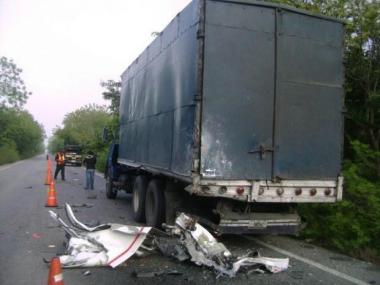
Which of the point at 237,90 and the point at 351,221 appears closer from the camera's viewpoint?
the point at 237,90

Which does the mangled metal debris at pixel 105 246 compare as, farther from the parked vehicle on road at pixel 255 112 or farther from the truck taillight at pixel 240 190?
the truck taillight at pixel 240 190

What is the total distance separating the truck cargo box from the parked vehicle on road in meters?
0.02

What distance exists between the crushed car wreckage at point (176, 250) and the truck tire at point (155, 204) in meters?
1.89

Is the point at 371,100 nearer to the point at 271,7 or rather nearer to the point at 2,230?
the point at 271,7

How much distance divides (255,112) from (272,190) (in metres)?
1.19

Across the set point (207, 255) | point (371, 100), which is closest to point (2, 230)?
point (207, 255)

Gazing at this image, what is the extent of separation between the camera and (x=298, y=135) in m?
7.58

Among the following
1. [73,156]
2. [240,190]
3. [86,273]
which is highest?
[73,156]

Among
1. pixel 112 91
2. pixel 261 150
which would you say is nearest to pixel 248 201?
pixel 261 150

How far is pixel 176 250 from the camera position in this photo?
7.08 meters

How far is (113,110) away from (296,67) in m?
32.7

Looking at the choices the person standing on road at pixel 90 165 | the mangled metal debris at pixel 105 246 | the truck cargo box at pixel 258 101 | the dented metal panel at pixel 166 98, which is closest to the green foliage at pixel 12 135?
the person standing on road at pixel 90 165

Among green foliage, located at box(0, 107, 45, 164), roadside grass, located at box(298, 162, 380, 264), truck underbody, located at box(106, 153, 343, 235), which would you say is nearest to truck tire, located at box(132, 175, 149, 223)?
truck underbody, located at box(106, 153, 343, 235)

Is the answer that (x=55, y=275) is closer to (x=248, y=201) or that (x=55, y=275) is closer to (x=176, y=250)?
(x=176, y=250)
